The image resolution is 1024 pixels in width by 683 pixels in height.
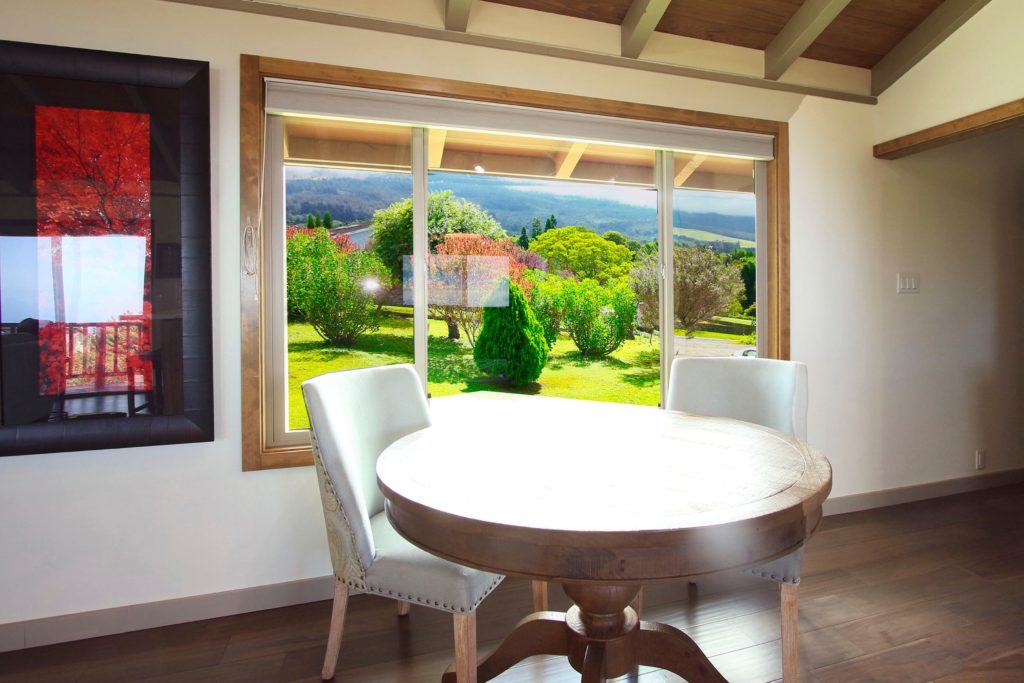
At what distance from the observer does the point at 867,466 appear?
320 centimetres

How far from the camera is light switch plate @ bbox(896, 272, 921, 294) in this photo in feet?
10.6

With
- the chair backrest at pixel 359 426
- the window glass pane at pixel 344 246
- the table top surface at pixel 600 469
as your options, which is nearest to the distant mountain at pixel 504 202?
the window glass pane at pixel 344 246

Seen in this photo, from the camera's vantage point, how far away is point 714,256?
118 inches

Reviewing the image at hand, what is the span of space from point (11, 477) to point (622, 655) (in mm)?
2110

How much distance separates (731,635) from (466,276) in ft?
5.81

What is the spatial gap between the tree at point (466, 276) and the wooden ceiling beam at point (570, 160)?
1.48 ft

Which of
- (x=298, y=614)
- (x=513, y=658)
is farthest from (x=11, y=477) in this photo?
(x=513, y=658)

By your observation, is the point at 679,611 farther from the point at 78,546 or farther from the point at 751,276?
the point at 78,546

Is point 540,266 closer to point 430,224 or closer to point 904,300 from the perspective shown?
point 430,224

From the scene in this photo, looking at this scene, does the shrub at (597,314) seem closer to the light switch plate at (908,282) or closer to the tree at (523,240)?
the tree at (523,240)

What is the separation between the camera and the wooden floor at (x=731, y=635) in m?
1.75

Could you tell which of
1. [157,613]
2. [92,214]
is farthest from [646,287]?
[157,613]

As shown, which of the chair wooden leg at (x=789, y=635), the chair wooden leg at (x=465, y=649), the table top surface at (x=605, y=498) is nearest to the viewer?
the table top surface at (x=605, y=498)

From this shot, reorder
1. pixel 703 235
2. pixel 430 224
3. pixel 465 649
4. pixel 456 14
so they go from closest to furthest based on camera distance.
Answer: pixel 465 649
pixel 456 14
pixel 430 224
pixel 703 235
